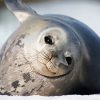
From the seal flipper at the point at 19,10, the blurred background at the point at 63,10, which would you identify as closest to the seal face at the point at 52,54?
the seal flipper at the point at 19,10

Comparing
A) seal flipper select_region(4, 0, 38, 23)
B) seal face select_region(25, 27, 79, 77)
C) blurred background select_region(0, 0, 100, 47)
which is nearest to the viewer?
seal face select_region(25, 27, 79, 77)

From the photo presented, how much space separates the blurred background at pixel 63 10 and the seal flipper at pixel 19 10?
0.79 m

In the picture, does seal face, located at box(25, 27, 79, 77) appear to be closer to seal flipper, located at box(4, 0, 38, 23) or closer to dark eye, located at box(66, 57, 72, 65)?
dark eye, located at box(66, 57, 72, 65)

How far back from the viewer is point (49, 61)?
3.04ft

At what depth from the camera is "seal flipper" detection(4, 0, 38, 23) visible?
43.5 inches

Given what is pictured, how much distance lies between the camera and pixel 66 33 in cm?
96

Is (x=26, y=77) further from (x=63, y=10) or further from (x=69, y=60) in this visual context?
(x=63, y=10)

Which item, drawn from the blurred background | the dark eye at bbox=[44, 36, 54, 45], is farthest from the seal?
the blurred background

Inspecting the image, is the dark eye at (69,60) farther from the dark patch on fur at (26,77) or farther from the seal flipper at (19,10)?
the seal flipper at (19,10)

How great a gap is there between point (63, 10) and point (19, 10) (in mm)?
937

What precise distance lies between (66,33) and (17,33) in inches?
6.1

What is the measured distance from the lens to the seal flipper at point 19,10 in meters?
1.11

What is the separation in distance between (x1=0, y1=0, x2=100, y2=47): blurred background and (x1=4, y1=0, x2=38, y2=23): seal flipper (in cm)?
79

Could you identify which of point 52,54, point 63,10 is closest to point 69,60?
point 52,54
